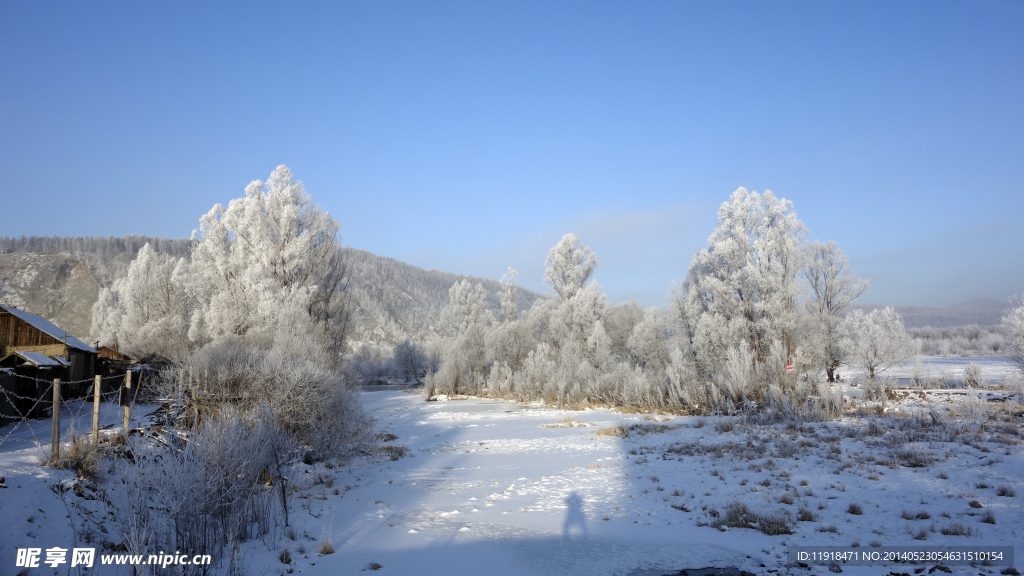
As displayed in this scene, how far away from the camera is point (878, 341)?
28656 mm

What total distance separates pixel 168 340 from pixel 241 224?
1947cm

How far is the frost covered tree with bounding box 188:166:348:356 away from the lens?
20.5 meters

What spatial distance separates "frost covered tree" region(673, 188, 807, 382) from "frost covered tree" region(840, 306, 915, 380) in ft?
27.5

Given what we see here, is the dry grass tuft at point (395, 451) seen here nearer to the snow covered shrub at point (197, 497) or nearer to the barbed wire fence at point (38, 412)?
the barbed wire fence at point (38, 412)

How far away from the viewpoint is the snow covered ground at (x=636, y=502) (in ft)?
17.5

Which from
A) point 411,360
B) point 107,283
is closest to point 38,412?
point 411,360

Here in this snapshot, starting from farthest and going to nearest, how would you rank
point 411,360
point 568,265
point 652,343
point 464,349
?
point 411,360 < point 464,349 < point 568,265 < point 652,343

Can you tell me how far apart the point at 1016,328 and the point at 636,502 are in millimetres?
23098

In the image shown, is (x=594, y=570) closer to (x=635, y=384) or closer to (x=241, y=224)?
(x=635, y=384)

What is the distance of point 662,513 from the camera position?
7.08 m

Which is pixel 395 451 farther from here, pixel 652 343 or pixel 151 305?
pixel 151 305

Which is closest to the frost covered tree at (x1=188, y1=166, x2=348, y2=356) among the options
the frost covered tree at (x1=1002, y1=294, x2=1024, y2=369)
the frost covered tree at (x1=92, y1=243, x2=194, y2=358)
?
the frost covered tree at (x1=92, y1=243, x2=194, y2=358)

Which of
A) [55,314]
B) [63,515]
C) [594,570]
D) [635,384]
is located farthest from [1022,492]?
[55,314]

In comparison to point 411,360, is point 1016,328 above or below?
above
